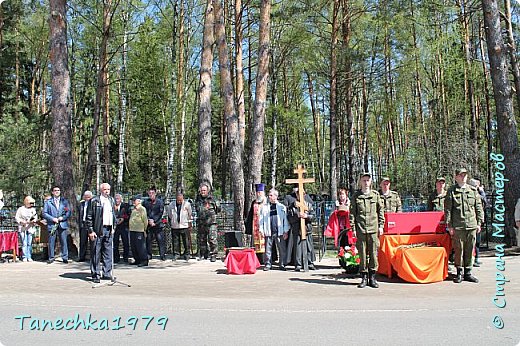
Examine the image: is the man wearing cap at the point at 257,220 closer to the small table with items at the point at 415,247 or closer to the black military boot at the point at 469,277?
the small table with items at the point at 415,247

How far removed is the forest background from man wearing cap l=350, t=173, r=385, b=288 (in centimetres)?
603

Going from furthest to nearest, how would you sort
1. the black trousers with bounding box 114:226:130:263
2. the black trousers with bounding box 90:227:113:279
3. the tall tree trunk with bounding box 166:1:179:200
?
the tall tree trunk with bounding box 166:1:179:200 < the black trousers with bounding box 114:226:130:263 < the black trousers with bounding box 90:227:113:279

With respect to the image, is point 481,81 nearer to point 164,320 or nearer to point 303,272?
point 303,272

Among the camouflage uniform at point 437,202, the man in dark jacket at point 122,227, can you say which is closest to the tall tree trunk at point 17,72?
the man in dark jacket at point 122,227

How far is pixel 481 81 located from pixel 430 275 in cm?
2480

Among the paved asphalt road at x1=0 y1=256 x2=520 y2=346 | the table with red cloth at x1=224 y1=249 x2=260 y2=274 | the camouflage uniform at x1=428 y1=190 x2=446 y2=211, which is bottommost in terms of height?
the paved asphalt road at x1=0 y1=256 x2=520 y2=346

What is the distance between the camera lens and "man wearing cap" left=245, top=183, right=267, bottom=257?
12219 mm

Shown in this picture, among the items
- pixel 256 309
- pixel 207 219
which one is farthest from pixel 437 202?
pixel 256 309

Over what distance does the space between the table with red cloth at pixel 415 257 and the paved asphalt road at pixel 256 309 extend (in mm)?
233

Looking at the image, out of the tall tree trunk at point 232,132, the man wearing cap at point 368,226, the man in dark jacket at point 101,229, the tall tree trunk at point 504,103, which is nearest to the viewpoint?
the man wearing cap at point 368,226

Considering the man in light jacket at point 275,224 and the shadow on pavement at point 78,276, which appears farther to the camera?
the man in light jacket at point 275,224

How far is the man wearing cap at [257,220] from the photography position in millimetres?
12219

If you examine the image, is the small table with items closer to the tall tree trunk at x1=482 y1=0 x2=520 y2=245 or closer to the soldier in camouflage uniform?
the soldier in camouflage uniform

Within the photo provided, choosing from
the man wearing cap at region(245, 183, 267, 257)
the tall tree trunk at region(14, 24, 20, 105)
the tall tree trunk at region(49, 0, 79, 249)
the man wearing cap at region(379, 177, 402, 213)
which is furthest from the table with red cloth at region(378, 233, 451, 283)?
the tall tree trunk at region(14, 24, 20, 105)
